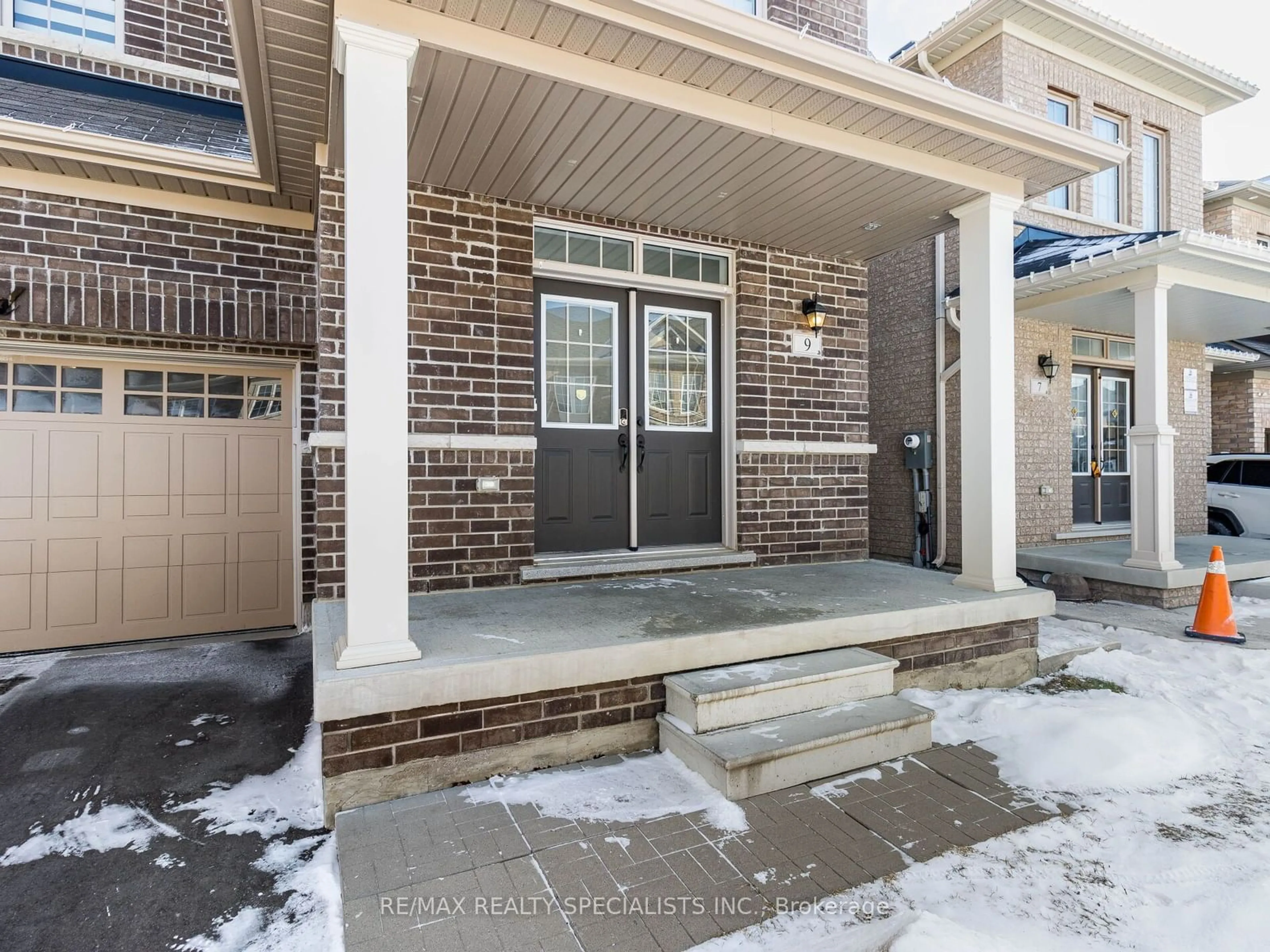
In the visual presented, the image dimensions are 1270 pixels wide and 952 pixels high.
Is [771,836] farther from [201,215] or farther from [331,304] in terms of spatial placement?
[201,215]

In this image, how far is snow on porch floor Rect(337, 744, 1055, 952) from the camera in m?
1.81

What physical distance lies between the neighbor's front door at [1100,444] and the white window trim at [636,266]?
513 centimetres

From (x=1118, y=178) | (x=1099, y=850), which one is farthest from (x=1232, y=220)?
(x=1099, y=850)

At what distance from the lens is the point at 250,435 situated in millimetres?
4945

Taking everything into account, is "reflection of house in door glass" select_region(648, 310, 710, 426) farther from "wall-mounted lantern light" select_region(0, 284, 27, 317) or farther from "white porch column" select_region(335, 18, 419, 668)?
"wall-mounted lantern light" select_region(0, 284, 27, 317)

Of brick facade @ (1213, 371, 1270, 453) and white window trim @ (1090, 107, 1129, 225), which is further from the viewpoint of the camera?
brick facade @ (1213, 371, 1270, 453)

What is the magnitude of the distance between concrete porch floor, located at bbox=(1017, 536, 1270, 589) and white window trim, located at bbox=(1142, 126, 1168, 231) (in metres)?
4.01

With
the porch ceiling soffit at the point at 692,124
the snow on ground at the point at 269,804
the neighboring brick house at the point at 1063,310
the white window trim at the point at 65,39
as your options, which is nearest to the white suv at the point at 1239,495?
the neighboring brick house at the point at 1063,310

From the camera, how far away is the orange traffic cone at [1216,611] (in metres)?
4.66

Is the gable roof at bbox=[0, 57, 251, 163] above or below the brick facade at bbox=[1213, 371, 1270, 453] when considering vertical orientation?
above

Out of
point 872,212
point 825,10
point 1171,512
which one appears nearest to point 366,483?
point 872,212

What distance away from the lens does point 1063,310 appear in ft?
21.8

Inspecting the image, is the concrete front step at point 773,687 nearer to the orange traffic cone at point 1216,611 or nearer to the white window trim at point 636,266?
the white window trim at point 636,266

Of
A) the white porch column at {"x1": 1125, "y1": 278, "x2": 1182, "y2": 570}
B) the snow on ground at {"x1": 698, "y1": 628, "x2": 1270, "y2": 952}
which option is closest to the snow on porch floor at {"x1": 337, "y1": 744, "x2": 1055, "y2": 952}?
the snow on ground at {"x1": 698, "y1": 628, "x2": 1270, "y2": 952}
